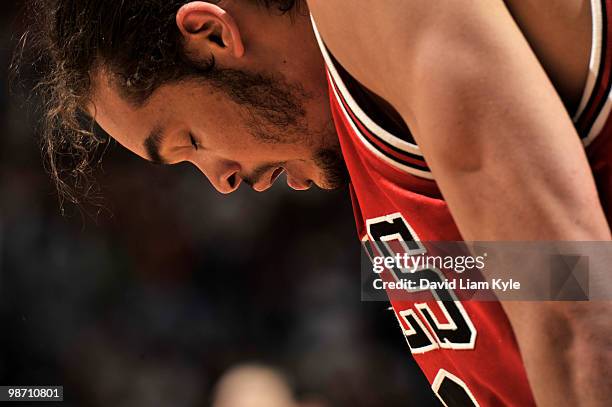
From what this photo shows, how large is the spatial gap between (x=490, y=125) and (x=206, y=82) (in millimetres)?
576

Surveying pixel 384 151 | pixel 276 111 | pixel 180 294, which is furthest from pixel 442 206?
pixel 180 294

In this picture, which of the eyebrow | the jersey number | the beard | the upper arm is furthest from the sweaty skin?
the eyebrow

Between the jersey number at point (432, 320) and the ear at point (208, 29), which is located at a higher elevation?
the ear at point (208, 29)

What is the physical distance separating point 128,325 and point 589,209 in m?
2.68

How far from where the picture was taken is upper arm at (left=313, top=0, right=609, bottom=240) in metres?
0.72

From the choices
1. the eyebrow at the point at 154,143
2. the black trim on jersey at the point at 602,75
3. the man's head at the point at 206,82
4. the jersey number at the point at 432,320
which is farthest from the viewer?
the eyebrow at the point at 154,143

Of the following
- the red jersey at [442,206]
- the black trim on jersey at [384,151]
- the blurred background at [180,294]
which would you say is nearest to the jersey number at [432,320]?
the red jersey at [442,206]

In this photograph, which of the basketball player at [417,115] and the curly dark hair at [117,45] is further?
the curly dark hair at [117,45]

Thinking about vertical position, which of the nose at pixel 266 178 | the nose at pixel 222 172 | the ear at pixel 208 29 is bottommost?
the nose at pixel 266 178

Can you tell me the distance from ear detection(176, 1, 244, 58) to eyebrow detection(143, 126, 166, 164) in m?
0.18

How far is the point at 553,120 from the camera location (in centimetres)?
73

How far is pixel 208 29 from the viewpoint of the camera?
1.14 metres

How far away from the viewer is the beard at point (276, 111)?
1208 millimetres

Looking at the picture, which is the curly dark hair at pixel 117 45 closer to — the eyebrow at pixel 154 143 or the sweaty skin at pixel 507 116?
the eyebrow at pixel 154 143
